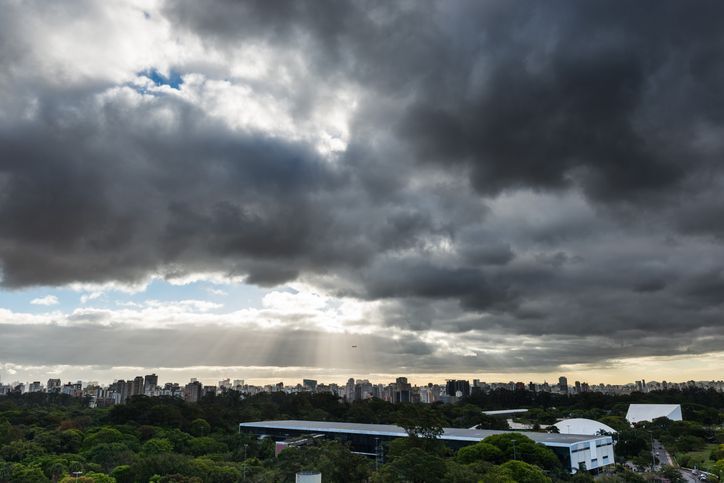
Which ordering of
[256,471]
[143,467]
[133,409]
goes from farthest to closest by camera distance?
[133,409] → [256,471] → [143,467]

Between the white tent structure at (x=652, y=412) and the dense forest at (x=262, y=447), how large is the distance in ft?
16.0

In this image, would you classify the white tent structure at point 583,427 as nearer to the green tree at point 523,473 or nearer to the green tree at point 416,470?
the green tree at point 523,473

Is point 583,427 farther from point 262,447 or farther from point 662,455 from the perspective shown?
point 262,447

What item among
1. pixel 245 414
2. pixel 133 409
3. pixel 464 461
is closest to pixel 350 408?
pixel 245 414

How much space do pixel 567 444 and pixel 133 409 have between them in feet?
228

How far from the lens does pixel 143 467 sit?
46656mm

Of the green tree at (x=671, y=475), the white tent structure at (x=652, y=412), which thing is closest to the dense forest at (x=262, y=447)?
the green tree at (x=671, y=475)

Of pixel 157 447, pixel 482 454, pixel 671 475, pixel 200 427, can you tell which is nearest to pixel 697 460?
pixel 671 475

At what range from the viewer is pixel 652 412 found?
358ft

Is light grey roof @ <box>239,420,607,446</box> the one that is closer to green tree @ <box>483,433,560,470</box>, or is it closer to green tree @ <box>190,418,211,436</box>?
green tree @ <box>483,433,560,470</box>

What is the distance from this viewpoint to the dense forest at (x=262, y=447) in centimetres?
4453

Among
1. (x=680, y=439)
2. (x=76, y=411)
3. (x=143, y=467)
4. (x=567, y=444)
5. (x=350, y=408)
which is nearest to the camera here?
(x=143, y=467)

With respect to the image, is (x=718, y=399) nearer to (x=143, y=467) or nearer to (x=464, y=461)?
(x=464, y=461)

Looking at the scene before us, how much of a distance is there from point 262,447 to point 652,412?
82.0 metres
